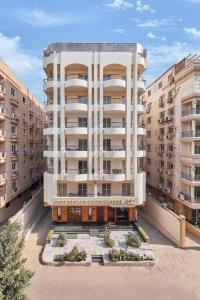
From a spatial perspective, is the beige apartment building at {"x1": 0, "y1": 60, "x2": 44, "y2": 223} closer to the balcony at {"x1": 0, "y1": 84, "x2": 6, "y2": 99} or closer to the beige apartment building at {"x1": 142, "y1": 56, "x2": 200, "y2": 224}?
the balcony at {"x1": 0, "y1": 84, "x2": 6, "y2": 99}

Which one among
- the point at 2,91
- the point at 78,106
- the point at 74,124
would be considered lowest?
the point at 74,124

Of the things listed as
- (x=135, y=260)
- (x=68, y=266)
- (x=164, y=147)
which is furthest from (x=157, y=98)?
(x=68, y=266)

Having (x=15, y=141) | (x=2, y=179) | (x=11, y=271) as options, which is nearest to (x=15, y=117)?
(x=15, y=141)

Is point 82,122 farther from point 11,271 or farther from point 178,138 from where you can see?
point 11,271

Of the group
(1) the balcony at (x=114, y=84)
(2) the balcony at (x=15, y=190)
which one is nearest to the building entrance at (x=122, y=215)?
(2) the balcony at (x=15, y=190)

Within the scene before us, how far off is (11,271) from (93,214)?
52.3 ft

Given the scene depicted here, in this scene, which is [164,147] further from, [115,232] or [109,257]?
[109,257]

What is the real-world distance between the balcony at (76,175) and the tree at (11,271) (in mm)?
12378

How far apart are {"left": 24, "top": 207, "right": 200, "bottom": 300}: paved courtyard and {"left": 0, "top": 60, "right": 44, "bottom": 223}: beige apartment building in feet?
39.0

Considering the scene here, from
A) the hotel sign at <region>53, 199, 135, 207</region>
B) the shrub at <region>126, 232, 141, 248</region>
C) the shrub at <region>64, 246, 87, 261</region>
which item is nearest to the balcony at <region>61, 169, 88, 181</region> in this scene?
the hotel sign at <region>53, 199, 135, 207</region>

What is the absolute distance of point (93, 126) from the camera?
88.4 ft

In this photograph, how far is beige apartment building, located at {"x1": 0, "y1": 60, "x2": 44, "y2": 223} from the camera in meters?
28.9

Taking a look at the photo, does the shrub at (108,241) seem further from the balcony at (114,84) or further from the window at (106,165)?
the balcony at (114,84)

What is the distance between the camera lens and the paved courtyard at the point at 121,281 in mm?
16062
